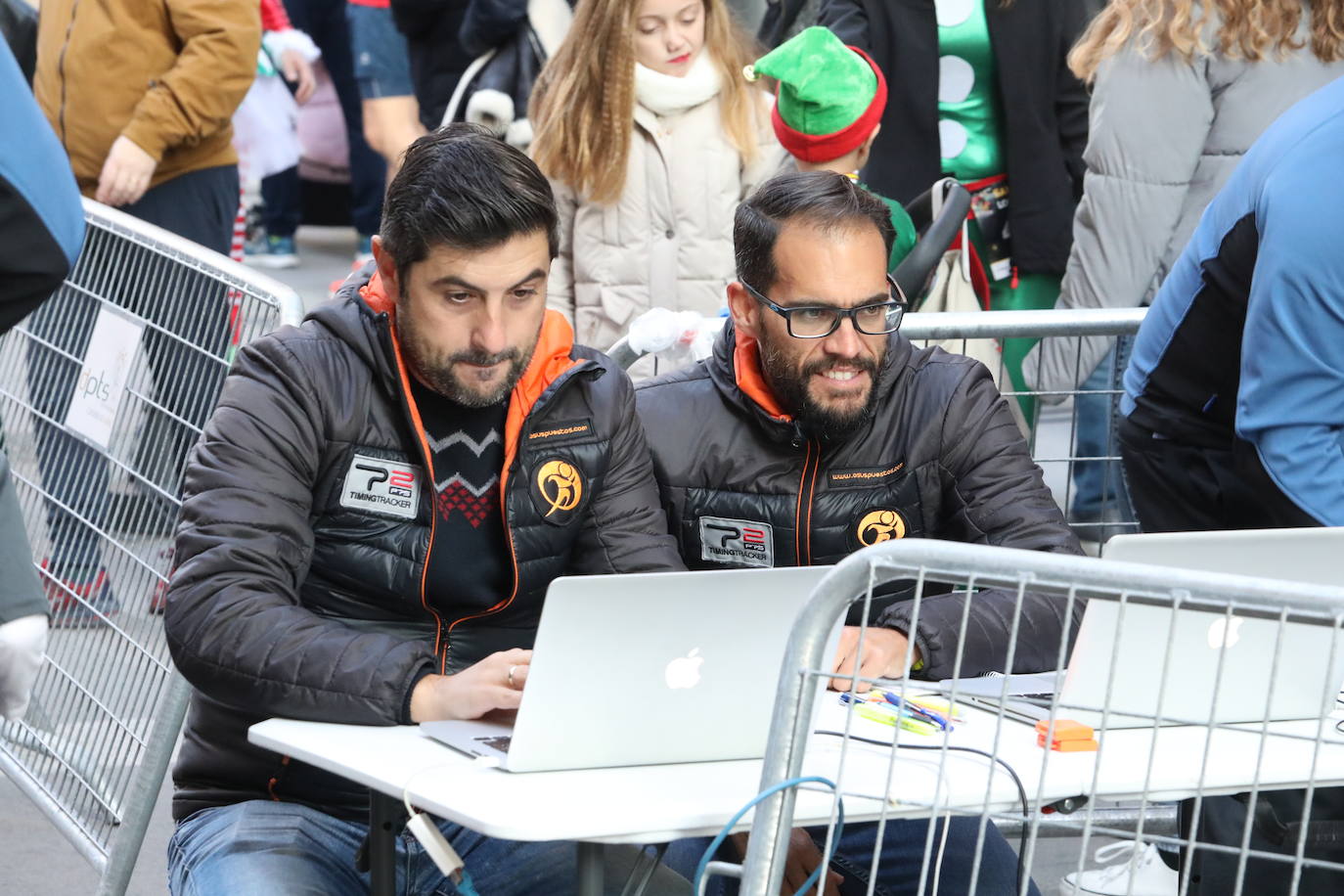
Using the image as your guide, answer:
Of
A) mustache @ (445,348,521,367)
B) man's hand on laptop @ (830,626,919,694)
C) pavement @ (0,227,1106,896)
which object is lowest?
pavement @ (0,227,1106,896)

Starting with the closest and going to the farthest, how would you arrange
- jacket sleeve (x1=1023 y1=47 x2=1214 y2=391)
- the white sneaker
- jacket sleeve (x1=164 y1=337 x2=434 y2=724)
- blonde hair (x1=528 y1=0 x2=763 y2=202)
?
jacket sleeve (x1=164 y1=337 x2=434 y2=724) < the white sneaker < jacket sleeve (x1=1023 y1=47 x2=1214 y2=391) < blonde hair (x1=528 y1=0 x2=763 y2=202)

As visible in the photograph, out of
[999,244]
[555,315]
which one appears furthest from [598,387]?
[999,244]

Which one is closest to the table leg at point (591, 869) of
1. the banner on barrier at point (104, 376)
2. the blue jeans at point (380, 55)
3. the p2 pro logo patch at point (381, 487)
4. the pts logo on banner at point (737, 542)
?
the p2 pro logo patch at point (381, 487)

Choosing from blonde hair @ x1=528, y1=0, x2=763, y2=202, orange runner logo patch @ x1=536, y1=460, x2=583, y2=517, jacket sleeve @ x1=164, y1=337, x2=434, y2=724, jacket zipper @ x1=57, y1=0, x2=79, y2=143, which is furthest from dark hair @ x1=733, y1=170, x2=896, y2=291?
jacket zipper @ x1=57, y1=0, x2=79, y2=143

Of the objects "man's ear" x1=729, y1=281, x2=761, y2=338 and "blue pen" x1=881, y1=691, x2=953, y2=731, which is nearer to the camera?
"blue pen" x1=881, y1=691, x2=953, y2=731

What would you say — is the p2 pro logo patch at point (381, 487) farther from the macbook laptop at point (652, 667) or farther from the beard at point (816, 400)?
the beard at point (816, 400)

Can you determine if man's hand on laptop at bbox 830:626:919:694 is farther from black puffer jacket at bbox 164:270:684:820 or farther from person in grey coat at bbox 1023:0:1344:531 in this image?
person in grey coat at bbox 1023:0:1344:531

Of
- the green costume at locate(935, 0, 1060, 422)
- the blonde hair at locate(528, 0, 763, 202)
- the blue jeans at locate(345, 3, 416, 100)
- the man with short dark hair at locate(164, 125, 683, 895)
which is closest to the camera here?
the man with short dark hair at locate(164, 125, 683, 895)

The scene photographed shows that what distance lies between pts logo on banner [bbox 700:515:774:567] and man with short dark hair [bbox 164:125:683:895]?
20 centimetres

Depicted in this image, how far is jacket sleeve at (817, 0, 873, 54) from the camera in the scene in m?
5.19

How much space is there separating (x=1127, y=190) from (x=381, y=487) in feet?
8.13

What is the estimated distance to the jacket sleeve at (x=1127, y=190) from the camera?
168 inches

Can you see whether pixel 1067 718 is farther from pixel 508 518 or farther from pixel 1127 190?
pixel 1127 190

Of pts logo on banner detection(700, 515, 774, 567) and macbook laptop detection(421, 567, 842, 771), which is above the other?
macbook laptop detection(421, 567, 842, 771)
